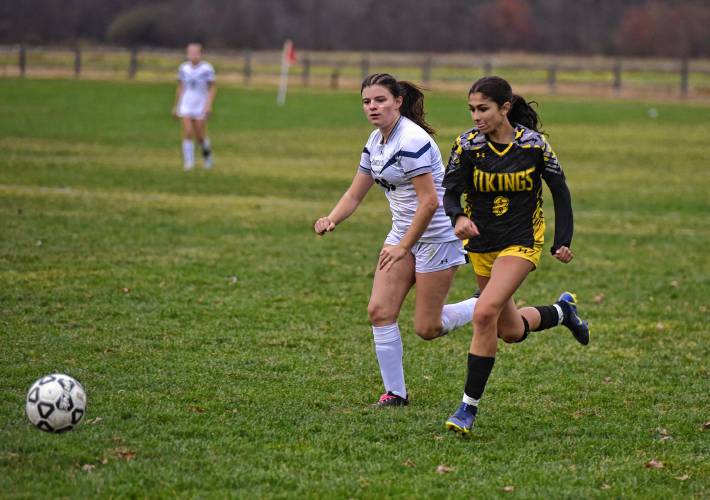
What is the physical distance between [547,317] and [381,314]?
4.59ft

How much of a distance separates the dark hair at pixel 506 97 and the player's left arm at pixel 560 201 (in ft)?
0.86

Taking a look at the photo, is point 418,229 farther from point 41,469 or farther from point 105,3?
point 105,3

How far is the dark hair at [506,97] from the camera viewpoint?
6230mm

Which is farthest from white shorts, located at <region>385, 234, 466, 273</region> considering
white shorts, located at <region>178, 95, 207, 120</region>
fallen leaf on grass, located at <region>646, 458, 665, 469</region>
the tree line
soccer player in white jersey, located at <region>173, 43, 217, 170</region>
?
the tree line

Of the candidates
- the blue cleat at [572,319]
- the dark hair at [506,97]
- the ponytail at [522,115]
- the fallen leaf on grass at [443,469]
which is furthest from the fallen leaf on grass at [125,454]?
the blue cleat at [572,319]

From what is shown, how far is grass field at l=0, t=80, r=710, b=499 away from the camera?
558 cm

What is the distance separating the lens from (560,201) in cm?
638

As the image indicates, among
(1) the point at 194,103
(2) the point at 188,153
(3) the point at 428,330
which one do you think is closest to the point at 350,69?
(1) the point at 194,103

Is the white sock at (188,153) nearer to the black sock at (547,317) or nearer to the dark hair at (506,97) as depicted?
the black sock at (547,317)

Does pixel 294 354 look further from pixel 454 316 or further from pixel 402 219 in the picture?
pixel 402 219

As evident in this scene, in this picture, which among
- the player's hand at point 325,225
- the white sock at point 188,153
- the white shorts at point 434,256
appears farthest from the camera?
the white sock at point 188,153

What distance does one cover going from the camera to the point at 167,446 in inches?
231

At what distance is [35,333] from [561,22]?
297ft

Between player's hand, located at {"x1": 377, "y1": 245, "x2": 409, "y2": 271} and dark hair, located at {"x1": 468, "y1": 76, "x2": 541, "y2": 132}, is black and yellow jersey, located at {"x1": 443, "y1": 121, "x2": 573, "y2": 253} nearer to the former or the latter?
dark hair, located at {"x1": 468, "y1": 76, "x2": 541, "y2": 132}
